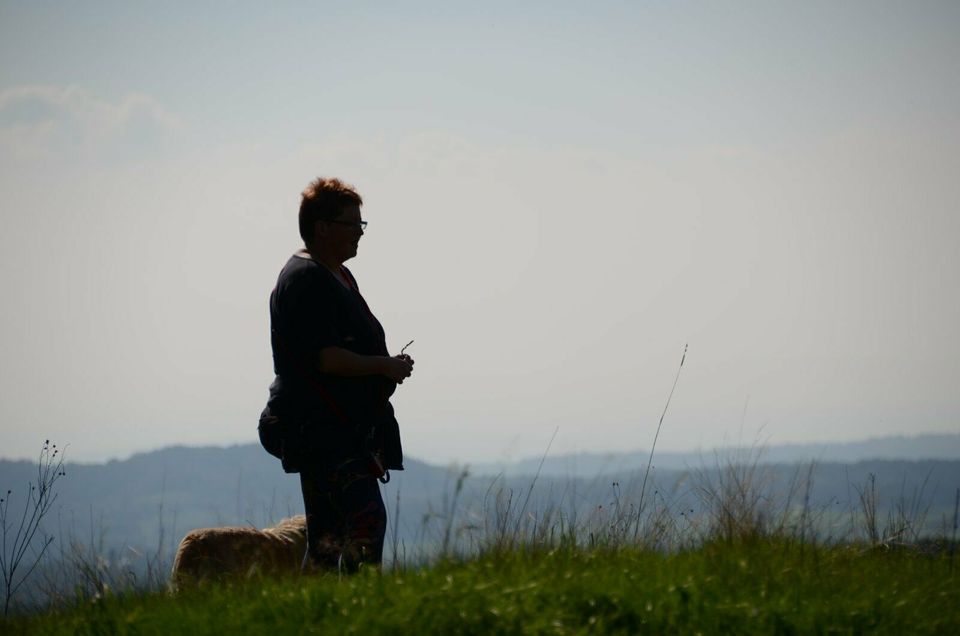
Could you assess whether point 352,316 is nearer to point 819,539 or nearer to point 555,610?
point 555,610

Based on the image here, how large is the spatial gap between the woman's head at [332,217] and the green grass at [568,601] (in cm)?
180

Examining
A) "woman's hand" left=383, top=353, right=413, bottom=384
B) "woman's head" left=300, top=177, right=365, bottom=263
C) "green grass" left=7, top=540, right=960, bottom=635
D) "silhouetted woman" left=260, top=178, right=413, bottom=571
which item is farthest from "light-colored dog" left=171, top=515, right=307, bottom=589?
"woman's head" left=300, top=177, right=365, bottom=263

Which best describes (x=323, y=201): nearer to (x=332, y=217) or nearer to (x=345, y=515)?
(x=332, y=217)

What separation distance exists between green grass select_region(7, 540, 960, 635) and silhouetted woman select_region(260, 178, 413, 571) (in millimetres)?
352

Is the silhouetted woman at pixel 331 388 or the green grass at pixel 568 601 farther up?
the silhouetted woman at pixel 331 388

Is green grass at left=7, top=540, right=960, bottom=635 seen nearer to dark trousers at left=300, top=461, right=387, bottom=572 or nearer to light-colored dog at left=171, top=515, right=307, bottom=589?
dark trousers at left=300, top=461, right=387, bottom=572

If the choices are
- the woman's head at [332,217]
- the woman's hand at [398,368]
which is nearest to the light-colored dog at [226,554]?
the woman's hand at [398,368]

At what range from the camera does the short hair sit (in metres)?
5.72

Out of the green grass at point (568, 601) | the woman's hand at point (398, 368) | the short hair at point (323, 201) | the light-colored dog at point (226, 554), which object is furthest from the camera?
the light-colored dog at point (226, 554)

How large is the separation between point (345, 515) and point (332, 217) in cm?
A: 163

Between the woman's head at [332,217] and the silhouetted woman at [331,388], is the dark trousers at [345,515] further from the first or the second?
the woman's head at [332,217]

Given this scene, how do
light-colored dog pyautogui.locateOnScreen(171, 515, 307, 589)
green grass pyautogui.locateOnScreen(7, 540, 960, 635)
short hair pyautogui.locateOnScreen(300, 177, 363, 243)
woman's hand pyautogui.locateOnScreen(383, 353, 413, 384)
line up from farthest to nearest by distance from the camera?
light-colored dog pyautogui.locateOnScreen(171, 515, 307, 589) < short hair pyautogui.locateOnScreen(300, 177, 363, 243) < woman's hand pyautogui.locateOnScreen(383, 353, 413, 384) < green grass pyautogui.locateOnScreen(7, 540, 960, 635)

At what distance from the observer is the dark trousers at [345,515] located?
555 centimetres

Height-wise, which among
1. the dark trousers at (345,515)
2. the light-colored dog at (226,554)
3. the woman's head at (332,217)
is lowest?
the light-colored dog at (226,554)
